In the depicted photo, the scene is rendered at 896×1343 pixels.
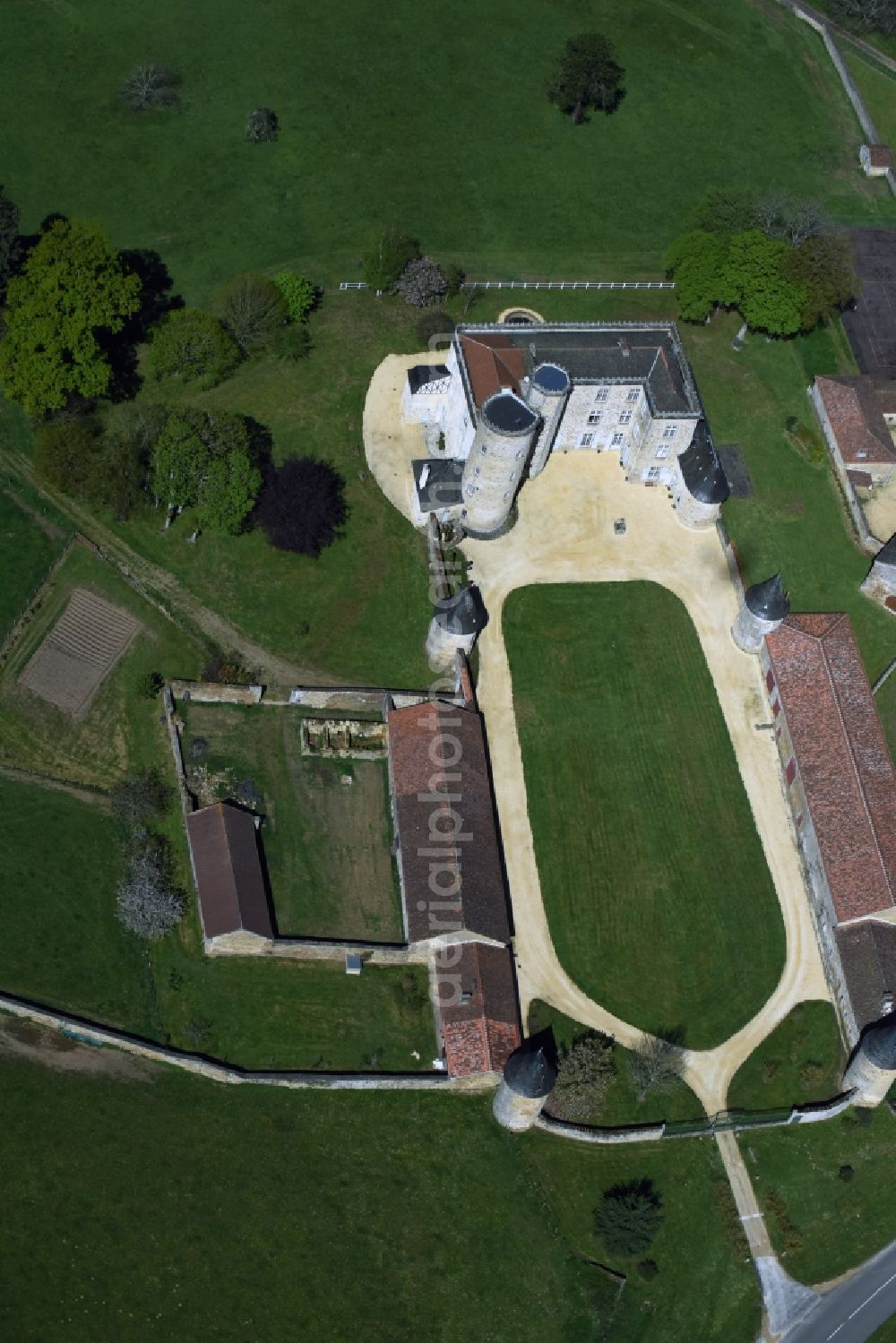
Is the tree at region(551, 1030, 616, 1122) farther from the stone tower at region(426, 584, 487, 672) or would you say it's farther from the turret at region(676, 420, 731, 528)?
the turret at region(676, 420, 731, 528)

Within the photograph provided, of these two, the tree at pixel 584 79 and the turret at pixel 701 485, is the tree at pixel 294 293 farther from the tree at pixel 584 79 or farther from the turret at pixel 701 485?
the tree at pixel 584 79

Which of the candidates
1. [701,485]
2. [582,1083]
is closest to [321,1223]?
[582,1083]

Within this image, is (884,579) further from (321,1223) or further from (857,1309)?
(321,1223)

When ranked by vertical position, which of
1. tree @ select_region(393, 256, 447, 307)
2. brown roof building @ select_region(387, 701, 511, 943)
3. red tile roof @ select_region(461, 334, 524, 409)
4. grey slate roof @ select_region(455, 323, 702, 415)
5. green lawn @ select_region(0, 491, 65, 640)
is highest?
grey slate roof @ select_region(455, 323, 702, 415)

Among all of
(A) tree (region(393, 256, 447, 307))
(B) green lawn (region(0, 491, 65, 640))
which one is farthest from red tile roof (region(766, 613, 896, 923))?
(B) green lawn (region(0, 491, 65, 640))

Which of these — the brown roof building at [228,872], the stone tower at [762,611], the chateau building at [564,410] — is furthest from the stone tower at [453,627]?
the stone tower at [762,611]

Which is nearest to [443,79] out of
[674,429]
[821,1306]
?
[674,429]
